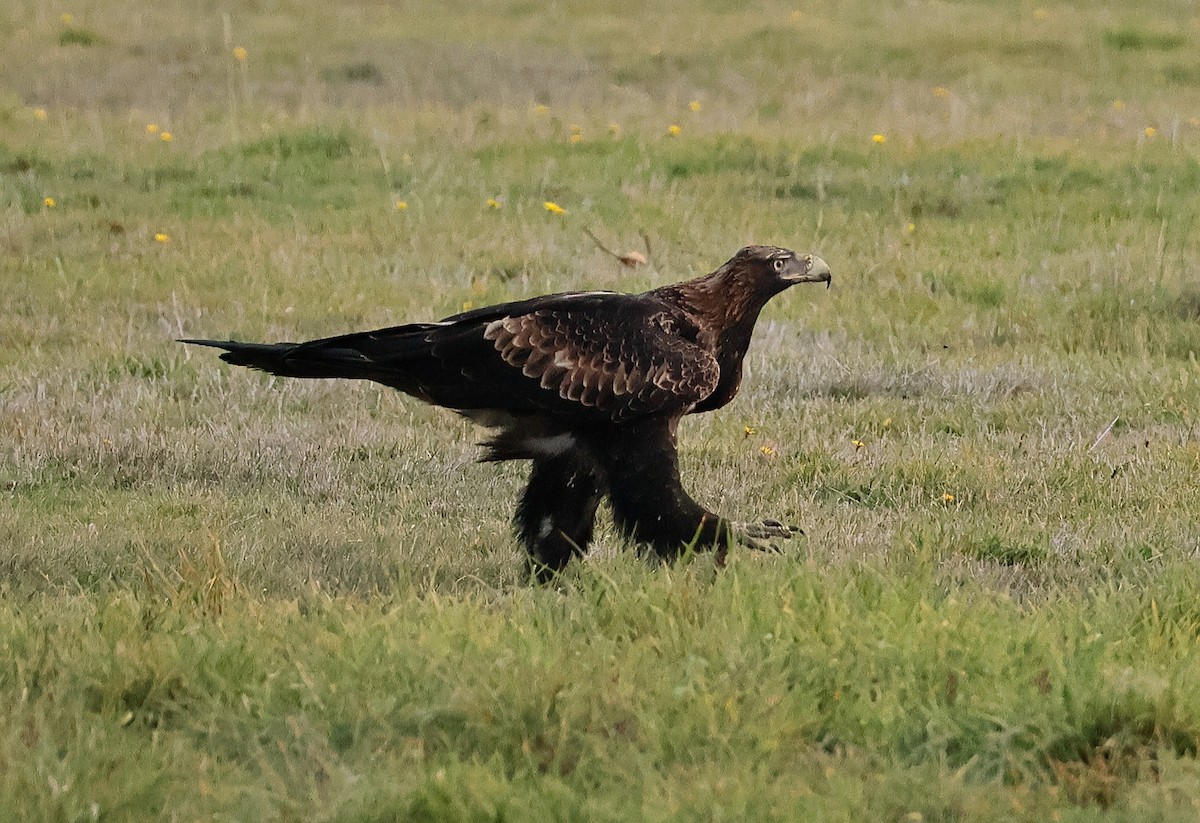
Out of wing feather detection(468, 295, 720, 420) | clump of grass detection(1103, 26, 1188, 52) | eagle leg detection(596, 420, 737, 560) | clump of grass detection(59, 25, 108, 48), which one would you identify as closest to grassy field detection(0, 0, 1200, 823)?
eagle leg detection(596, 420, 737, 560)

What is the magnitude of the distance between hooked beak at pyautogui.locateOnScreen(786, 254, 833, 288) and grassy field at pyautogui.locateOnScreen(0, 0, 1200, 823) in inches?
33.6

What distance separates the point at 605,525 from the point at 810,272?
1.20 metres

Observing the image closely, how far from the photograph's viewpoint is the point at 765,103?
54.1 feet

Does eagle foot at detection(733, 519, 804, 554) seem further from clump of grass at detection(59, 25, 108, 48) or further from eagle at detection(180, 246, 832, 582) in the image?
clump of grass at detection(59, 25, 108, 48)

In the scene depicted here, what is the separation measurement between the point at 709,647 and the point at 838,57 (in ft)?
52.4

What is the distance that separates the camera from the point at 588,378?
16.4ft

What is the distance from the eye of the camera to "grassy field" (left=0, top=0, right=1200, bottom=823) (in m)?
3.48

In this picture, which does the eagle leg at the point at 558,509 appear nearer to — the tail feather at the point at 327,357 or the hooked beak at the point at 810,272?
the tail feather at the point at 327,357

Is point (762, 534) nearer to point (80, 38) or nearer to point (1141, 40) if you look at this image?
point (80, 38)

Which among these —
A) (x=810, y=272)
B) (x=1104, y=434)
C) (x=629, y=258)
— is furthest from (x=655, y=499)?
(x=629, y=258)

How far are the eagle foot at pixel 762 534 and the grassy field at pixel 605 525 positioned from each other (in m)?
0.08

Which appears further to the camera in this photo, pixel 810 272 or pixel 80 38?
pixel 80 38

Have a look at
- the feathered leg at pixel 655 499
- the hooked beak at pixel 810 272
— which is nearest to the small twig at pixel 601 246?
the hooked beak at pixel 810 272

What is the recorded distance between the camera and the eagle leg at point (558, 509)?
17.0 ft
